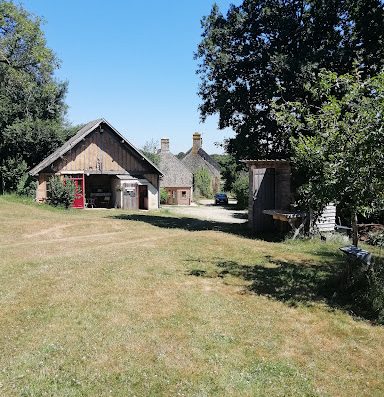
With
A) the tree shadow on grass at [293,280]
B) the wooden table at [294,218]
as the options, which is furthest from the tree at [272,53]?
the tree shadow on grass at [293,280]

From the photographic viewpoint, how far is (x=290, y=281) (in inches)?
470

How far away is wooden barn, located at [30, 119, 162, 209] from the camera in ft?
115

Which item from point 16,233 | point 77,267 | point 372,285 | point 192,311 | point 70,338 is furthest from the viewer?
point 16,233

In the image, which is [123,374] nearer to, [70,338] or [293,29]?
[70,338]

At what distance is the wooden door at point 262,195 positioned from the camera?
2198cm

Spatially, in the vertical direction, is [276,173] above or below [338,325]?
above

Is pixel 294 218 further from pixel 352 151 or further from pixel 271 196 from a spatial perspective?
pixel 352 151

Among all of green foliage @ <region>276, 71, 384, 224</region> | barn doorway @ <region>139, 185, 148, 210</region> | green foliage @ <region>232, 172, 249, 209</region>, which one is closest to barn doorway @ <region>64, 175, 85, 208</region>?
barn doorway @ <region>139, 185, 148, 210</region>

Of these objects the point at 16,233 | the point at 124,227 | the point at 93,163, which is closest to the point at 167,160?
the point at 93,163

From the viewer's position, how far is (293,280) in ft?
39.5

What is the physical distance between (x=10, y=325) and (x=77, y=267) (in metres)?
4.63

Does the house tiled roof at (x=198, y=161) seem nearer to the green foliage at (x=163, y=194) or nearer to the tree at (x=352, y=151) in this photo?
the green foliage at (x=163, y=194)

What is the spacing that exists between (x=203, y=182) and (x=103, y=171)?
1400 inches

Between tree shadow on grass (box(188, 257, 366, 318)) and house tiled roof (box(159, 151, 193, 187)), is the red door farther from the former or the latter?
tree shadow on grass (box(188, 257, 366, 318))
